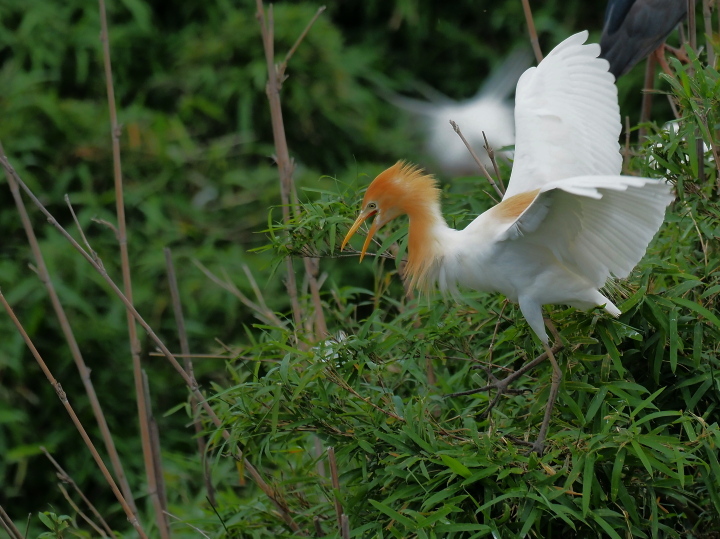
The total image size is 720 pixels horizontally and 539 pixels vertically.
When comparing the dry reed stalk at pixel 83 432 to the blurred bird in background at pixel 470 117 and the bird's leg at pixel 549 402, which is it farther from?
the blurred bird in background at pixel 470 117

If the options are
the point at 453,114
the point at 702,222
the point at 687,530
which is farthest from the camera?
the point at 453,114

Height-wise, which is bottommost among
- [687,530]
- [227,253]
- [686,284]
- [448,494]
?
[227,253]

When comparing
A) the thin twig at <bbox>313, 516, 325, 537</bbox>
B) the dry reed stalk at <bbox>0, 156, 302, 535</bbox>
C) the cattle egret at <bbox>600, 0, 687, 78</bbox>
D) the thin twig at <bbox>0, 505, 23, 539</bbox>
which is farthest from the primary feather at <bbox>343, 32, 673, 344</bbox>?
the cattle egret at <bbox>600, 0, 687, 78</bbox>

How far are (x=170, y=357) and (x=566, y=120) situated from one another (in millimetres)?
1091

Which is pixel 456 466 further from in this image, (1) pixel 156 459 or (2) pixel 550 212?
(1) pixel 156 459

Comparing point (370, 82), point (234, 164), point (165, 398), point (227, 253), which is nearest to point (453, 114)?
point (370, 82)

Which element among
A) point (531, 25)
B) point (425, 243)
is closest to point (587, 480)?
point (425, 243)

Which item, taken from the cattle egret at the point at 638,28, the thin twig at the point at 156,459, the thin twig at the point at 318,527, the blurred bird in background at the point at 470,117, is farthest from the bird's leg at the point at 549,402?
the blurred bird in background at the point at 470,117

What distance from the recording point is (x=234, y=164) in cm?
459

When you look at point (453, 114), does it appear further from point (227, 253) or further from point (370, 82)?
point (227, 253)

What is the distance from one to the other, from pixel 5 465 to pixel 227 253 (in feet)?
4.02

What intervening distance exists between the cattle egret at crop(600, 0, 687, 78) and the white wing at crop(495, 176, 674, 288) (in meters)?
1.64

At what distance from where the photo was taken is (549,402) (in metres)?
1.91

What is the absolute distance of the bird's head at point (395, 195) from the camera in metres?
2.15
